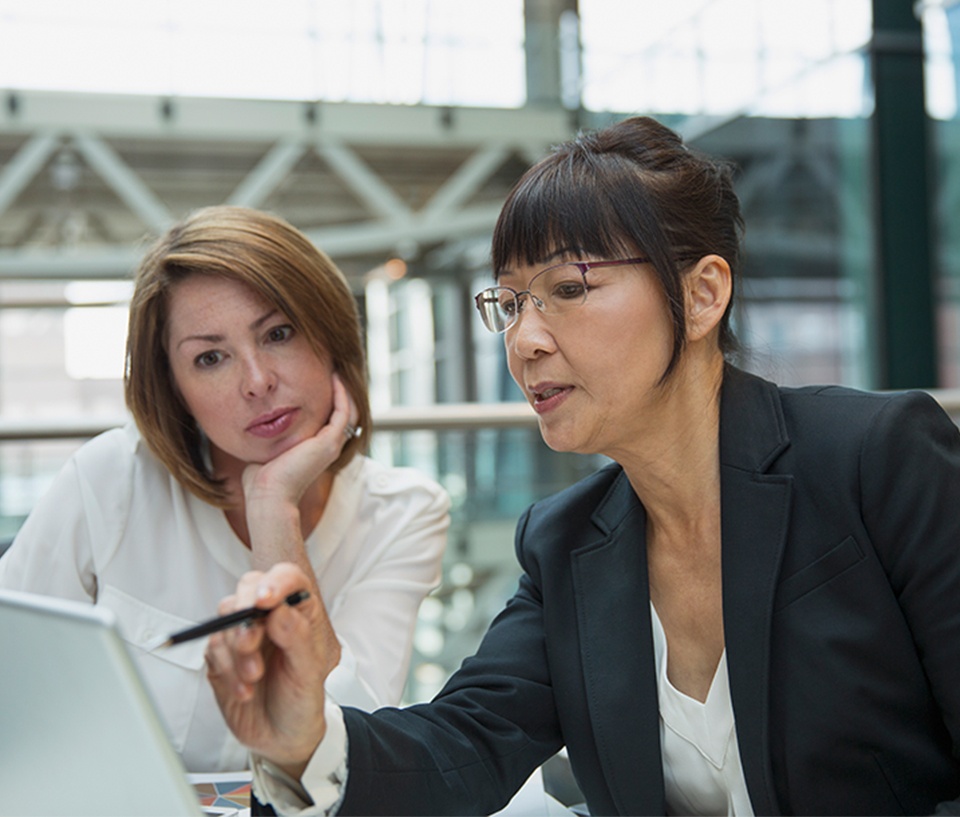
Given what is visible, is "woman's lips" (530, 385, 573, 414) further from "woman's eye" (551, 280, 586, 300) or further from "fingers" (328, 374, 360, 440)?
"fingers" (328, 374, 360, 440)

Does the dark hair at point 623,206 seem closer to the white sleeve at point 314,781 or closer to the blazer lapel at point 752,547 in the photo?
the blazer lapel at point 752,547

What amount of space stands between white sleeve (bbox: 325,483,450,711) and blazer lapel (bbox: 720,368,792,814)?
60cm

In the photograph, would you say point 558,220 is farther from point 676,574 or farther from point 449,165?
point 449,165

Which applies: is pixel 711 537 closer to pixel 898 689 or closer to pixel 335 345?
pixel 898 689

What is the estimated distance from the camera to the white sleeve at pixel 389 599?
163 cm

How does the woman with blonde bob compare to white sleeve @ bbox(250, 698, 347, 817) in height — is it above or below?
above

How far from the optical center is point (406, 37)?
9781 mm

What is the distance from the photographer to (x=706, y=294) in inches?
55.6

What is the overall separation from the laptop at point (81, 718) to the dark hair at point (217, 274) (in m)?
0.97

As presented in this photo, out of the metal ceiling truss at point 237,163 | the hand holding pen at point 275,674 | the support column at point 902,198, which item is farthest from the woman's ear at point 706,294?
the metal ceiling truss at point 237,163

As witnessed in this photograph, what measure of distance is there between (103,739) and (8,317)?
11.7 m

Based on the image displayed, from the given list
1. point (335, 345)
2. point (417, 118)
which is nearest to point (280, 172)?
point (417, 118)

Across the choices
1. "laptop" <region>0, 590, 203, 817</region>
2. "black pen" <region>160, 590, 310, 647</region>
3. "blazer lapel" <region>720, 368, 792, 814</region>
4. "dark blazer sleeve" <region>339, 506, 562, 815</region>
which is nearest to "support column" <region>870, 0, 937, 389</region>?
"blazer lapel" <region>720, 368, 792, 814</region>

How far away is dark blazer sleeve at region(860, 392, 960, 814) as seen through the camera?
1.18m
